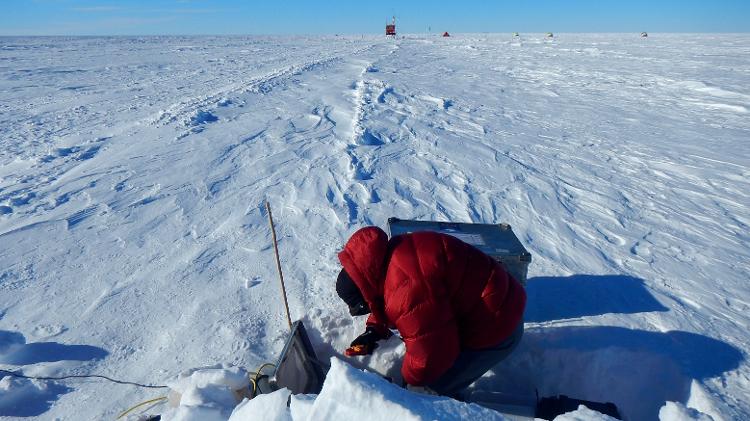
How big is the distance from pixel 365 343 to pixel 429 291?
0.83 metres

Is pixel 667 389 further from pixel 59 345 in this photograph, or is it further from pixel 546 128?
pixel 546 128

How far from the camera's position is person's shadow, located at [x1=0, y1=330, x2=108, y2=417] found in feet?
8.35

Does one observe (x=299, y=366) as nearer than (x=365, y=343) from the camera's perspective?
Yes

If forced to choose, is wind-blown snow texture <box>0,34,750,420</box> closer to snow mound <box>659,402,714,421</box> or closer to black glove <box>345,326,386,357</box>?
snow mound <box>659,402,714,421</box>

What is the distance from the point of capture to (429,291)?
85.4 inches

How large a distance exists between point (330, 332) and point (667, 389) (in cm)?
196

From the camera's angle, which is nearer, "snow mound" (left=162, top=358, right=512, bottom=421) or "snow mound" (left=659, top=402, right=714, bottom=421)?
"snow mound" (left=162, top=358, right=512, bottom=421)

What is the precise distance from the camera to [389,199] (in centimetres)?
523

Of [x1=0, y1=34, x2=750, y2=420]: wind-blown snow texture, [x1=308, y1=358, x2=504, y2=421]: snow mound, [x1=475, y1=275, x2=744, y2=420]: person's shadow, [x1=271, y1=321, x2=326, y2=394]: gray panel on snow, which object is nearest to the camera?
[x1=308, y1=358, x2=504, y2=421]: snow mound

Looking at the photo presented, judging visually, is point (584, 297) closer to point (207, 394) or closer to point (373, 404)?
point (373, 404)

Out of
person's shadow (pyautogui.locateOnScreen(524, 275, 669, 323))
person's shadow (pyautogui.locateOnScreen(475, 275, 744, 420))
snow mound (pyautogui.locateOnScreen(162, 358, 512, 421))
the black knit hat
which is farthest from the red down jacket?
person's shadow (pyautogui.locateOnScreen(524, 275, 669, 323))

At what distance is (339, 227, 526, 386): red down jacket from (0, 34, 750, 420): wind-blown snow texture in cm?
64

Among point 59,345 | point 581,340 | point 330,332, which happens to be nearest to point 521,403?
point 581,340

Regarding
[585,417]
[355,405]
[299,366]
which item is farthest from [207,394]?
[585,417]
